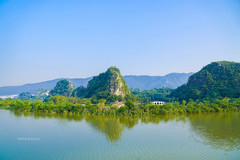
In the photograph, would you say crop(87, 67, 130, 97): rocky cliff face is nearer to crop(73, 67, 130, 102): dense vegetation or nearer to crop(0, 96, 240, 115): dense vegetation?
crop(73, 67, 130, 102): dense vegetation

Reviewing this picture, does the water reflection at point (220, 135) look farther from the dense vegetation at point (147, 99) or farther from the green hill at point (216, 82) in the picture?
the green hill at point (216, 82)

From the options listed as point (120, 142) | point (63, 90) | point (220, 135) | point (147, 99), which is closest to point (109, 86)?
point (147, 99)

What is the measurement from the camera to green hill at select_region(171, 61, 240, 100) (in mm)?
43272

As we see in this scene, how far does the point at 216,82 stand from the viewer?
47938 millimetres


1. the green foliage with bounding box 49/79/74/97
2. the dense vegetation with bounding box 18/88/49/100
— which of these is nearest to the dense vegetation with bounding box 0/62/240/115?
the green foliage with bounding box 49/79/74/97

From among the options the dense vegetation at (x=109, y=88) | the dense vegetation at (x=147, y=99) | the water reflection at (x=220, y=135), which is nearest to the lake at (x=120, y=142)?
the water reflection at (x=220, y=135)

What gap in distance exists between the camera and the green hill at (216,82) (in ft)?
142

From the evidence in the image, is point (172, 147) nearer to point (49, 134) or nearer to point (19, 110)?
point (49, 134)

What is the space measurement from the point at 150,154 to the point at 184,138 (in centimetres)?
564

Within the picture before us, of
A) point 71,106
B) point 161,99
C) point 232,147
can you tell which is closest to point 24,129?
point 71,106

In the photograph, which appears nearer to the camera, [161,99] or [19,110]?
[19,110]

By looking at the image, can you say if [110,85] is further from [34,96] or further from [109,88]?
[34,96]

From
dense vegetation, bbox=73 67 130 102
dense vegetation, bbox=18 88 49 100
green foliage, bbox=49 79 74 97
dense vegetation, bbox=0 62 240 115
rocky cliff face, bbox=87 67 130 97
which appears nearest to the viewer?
dense vegetation, bbox=0 62 240 115

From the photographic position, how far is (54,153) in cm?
1262
